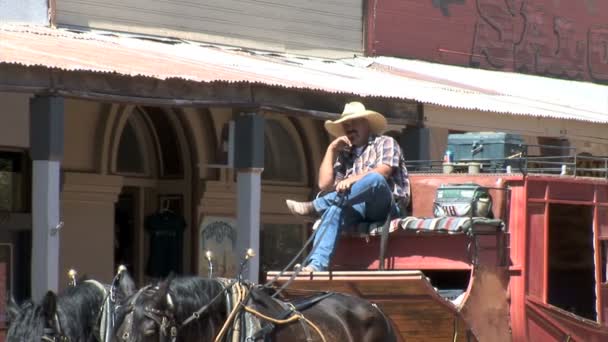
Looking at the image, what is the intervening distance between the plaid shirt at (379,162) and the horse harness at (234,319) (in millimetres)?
2147

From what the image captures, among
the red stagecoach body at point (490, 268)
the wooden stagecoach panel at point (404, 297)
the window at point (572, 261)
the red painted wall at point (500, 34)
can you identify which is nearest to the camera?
the wooden stagecoach panel at point (404, 297)

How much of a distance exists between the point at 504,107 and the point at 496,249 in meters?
7.36

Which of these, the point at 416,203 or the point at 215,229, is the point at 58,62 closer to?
the point at 416,203

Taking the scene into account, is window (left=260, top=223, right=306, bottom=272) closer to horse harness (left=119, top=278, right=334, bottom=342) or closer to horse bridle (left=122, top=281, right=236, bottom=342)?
horse harness (left=119, top=278, right=334, bottom=342)

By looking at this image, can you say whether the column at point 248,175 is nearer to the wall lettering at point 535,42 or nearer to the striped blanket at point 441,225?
the striped blanket at point 441,225

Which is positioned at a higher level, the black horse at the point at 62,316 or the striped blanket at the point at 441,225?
the striped blanket at the point at 441,225

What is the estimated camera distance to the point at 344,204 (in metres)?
9.22

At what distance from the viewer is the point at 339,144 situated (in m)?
9.76

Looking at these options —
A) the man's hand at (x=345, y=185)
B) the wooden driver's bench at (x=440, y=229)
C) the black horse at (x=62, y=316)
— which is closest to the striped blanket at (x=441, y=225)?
the wooden driver's bench at (x=440, y=229)

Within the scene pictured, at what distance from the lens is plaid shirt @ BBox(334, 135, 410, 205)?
30.8 feet

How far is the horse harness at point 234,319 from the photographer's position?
6434 mm

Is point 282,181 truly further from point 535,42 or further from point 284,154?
point 535,42

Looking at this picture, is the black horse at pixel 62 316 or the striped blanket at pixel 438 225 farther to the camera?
the striped blanket at pixel 438 225

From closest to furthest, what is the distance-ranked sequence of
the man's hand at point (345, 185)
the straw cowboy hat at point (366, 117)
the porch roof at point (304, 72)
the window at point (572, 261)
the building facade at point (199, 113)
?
the man's hand at point (345, 185) < the straw cowboy hat at point (366, 117) < the window at point (572, 261) < the porch roof at point (304, 72) < the building facade at point (199, 113)
